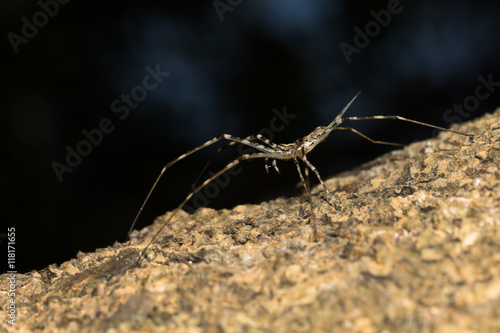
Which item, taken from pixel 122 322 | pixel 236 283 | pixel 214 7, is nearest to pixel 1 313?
pixel 122 322

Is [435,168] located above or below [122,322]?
below

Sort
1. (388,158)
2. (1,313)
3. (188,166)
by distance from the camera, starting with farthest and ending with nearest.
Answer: (188,166) → (388,158) → (1,313)

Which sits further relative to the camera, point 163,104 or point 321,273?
point 163,104

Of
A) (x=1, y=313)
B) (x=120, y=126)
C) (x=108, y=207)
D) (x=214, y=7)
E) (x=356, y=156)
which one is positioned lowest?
(x=356, y=156)

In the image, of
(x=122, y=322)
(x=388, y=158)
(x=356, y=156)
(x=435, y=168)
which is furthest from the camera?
(x=356, y=156)

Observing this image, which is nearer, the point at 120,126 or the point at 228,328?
the point at 228,328

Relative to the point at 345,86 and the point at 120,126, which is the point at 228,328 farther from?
the point at 345,86

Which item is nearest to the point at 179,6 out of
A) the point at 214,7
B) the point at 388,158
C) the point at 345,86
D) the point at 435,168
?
the point at 214,7
